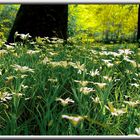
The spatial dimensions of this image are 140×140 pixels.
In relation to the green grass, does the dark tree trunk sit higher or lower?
higher

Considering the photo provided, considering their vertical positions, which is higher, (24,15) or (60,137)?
(24,15)

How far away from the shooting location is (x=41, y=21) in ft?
17.8

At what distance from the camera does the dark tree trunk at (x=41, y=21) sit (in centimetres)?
535

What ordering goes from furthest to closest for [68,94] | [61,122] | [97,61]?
[97,61]
[68,94]
[61,122]

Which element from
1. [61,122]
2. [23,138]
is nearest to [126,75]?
[61,122]

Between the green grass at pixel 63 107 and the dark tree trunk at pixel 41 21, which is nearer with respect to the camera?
the green grass at pixel 63 107

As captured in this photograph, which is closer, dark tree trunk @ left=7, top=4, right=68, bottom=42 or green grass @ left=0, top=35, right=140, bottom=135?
green grass @ left=0, top=35, right=140, bottom=135

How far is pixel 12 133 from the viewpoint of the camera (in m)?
1.56

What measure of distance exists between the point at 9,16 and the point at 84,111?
16.0 metres

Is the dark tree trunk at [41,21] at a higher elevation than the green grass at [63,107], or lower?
higher

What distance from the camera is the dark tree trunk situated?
5352mm

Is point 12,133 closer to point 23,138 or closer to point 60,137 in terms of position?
point 23,138

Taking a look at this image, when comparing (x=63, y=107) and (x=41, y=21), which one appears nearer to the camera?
(x=63, y=107)

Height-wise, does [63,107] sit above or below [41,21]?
below
